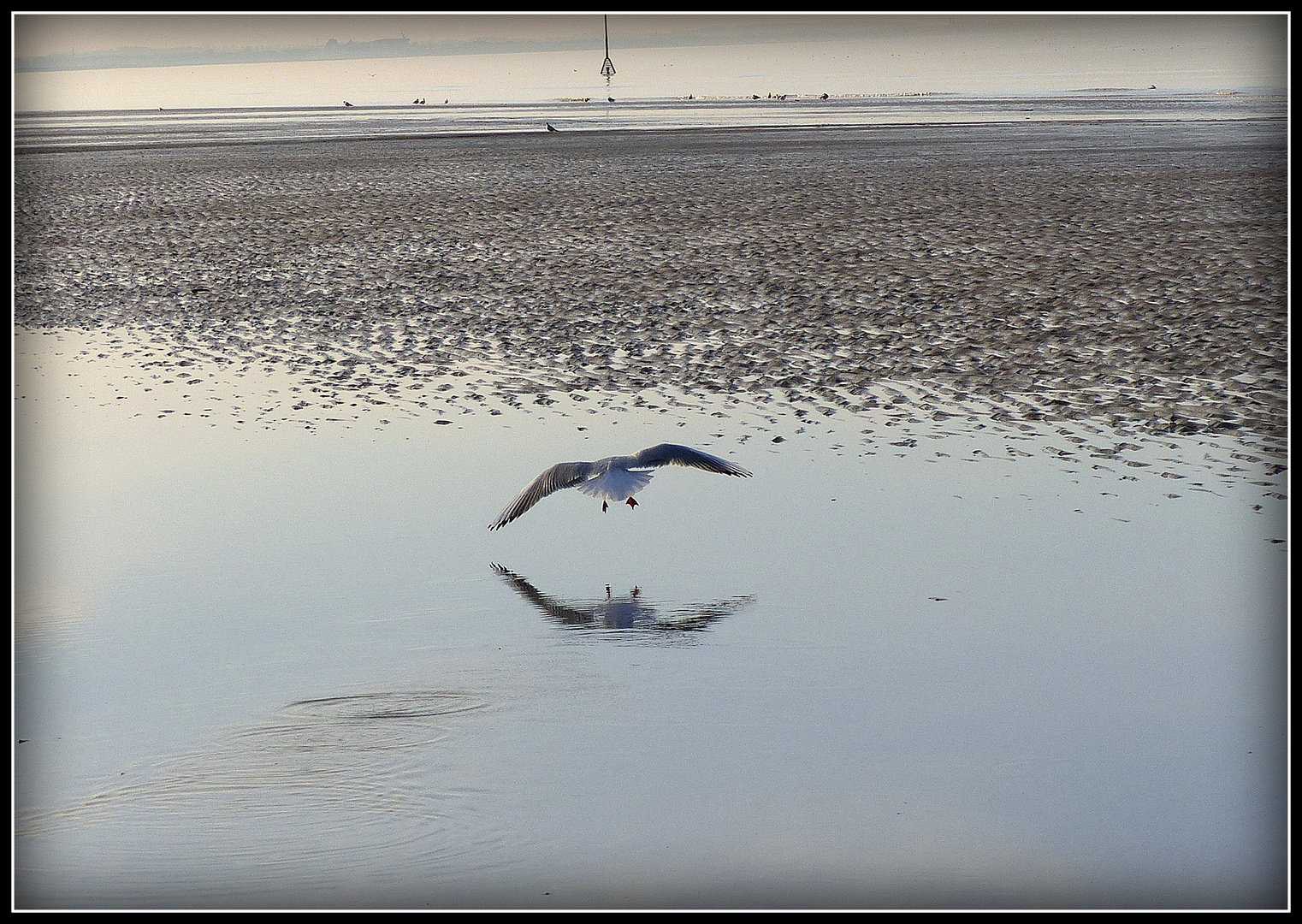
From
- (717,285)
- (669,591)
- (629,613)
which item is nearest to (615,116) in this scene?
(717,285)

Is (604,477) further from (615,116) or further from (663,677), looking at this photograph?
(615,116)

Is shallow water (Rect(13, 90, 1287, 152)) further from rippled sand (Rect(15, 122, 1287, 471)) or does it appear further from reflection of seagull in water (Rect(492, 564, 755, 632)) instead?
reflection of seagull in water (Rect(492, 564, 755, 632))

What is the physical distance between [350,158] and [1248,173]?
79.3ft

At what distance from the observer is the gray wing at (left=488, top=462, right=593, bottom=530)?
9.30 m

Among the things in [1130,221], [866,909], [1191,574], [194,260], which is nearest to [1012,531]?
[1191,574]

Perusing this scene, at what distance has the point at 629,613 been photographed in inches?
320

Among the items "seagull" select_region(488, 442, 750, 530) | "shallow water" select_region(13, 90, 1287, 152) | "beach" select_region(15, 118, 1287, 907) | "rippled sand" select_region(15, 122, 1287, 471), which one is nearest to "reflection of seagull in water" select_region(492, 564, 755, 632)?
"beach" select_region(15, 118, 1287, 907)

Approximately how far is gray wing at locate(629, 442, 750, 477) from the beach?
394mm

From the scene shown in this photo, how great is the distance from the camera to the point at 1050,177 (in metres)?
29.5

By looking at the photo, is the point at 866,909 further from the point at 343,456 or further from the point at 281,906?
the point at 343,456

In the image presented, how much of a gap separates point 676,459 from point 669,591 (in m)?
1.29

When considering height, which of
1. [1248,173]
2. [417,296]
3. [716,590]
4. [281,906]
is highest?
[1248,173]

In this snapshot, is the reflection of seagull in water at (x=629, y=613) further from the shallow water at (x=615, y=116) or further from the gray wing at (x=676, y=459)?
the shallow water at (x=615, y=116)

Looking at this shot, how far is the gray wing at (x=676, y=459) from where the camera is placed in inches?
369
